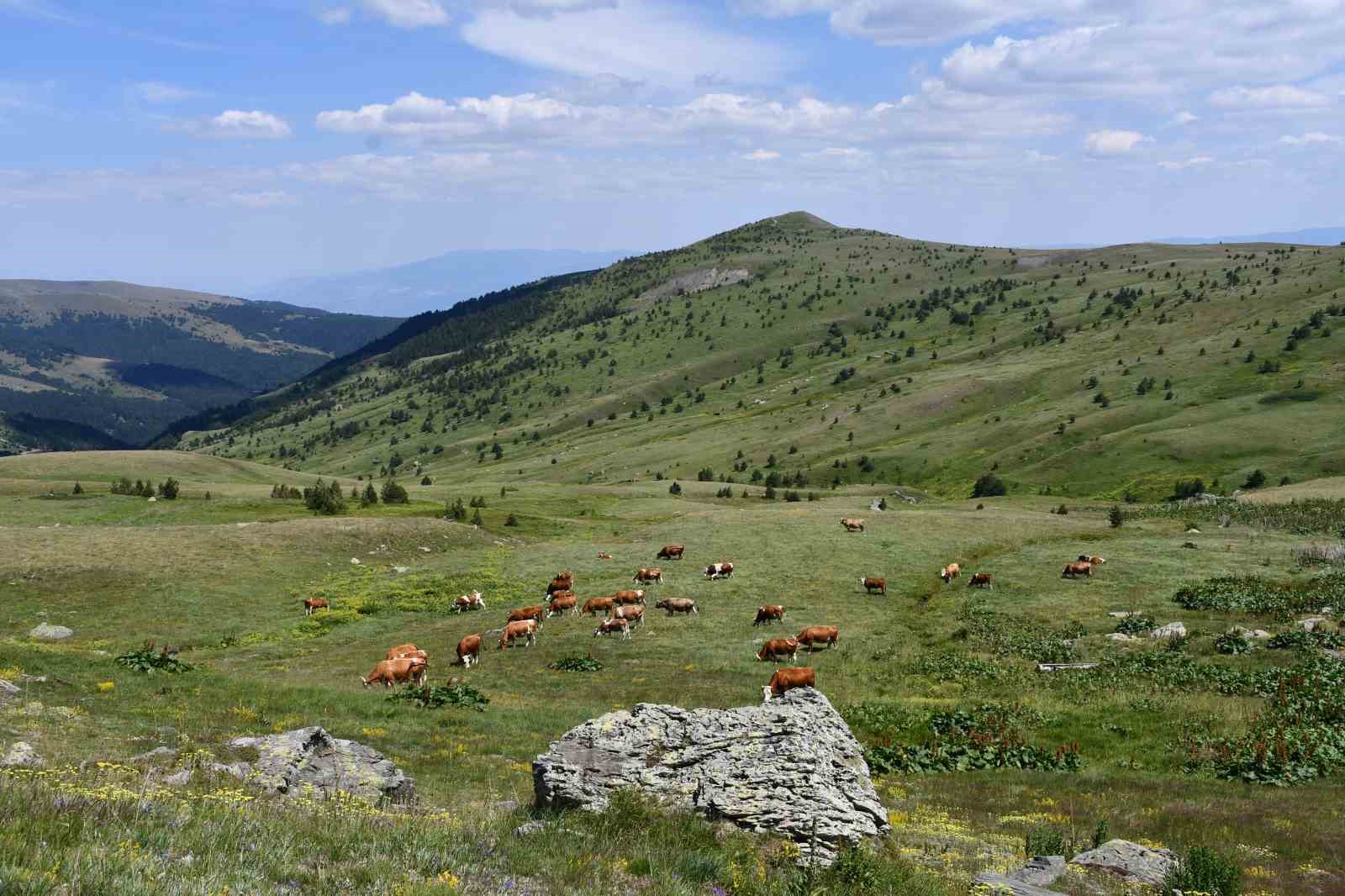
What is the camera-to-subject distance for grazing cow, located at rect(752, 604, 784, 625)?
3925cm

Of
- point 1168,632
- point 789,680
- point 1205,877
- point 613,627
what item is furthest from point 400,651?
point 1168,632

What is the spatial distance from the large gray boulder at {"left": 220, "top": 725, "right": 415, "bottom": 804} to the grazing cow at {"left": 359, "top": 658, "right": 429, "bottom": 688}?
1303 centimetres

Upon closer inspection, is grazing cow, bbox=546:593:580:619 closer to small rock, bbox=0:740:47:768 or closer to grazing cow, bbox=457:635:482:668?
grazing cow, bbox=457:635:482:668

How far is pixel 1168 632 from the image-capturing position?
33938 mm

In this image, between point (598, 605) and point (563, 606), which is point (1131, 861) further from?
point (563, 606)

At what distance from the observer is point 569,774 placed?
13430 mm

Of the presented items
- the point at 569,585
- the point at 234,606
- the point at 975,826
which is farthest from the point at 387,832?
the point at 234,606

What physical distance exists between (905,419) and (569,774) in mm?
168992

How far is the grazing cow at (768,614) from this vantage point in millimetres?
39250

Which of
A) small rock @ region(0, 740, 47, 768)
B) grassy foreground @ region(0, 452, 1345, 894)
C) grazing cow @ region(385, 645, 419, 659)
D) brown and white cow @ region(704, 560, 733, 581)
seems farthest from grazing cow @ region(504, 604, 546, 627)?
small rock @ region(0, 740, 47, 768)

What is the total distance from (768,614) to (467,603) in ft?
57.1

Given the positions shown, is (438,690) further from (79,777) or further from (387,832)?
(387,832)

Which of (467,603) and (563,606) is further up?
(563,606)

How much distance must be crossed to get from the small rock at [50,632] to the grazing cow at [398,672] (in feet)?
60.2
